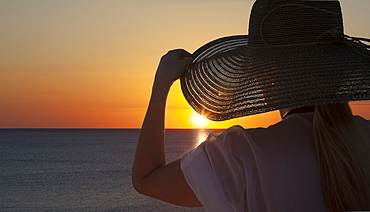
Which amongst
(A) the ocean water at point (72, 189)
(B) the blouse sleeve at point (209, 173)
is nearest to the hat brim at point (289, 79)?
(B) the blouse sleeve at point (209, 173)

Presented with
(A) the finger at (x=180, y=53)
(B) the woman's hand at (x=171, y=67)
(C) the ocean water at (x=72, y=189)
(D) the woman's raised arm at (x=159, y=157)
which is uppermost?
(A) the finger at (x=180, y=53)

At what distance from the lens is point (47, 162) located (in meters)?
37.1

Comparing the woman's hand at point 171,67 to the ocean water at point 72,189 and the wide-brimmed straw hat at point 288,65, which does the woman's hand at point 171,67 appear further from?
the ocean water at point 72,189

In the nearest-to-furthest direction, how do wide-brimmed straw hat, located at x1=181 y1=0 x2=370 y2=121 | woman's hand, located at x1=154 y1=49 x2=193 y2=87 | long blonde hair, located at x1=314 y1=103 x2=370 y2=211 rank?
1. long blonde hair, located at x1=314 y1=103 x2=370 y2=211
2. wide-brimmed straw hat, located at x1=181 y1=0 x2=370 y2=121
3. woman's hand, located at x1=154 y1=49 x2=193 y2=87

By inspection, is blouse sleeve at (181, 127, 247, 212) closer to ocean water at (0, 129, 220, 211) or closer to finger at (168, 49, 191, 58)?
finger at (168, 49, 191, 58)

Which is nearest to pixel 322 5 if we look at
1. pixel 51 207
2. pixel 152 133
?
pixel 152 133

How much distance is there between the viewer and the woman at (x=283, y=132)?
1.14 m

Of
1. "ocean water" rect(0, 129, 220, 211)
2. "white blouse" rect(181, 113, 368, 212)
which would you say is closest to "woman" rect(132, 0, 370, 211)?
"white blouse" rect(181, 113, 368, 212)

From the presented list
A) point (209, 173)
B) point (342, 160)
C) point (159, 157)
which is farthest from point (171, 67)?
point (342, 160)

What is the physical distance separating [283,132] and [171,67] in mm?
470

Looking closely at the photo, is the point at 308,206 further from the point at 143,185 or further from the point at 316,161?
the point at 143,185

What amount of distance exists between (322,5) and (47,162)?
3830 cm

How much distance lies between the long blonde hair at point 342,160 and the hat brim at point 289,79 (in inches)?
2.7

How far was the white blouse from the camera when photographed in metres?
1.14
